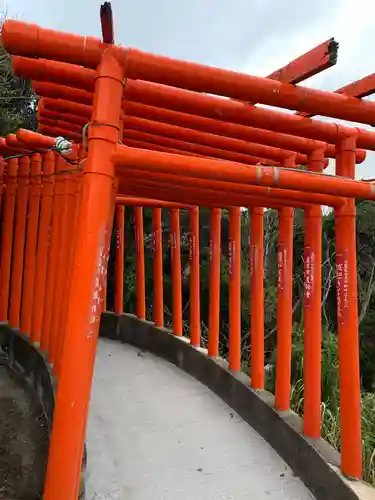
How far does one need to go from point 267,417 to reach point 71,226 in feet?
9.40

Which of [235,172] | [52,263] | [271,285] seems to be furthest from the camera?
[271,285]

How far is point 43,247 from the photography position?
575cm

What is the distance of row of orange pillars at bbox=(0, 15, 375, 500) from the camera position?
2.54 meters

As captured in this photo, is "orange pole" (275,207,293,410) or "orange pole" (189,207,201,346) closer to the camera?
"orange pole" (275,207,293,410)

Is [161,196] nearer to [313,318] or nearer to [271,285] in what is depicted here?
[313,318]

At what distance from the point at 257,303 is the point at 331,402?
284 cm

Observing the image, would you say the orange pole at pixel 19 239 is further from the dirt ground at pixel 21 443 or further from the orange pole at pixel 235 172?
the orange pole at pixel 235 172

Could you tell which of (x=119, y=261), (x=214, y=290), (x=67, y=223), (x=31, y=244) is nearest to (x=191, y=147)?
(x=67, y=223)

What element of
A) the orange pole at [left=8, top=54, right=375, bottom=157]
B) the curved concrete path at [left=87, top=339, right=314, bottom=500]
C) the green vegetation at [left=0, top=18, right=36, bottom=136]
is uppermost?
the green vegetation at [left=0, top=18, right=36, bottom=136]

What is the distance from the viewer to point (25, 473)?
3.58 m

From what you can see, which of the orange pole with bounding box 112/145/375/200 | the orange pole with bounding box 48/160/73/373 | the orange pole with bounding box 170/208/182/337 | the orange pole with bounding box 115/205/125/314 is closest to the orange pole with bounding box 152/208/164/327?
the orange pole with bounding box 170/208/182/337

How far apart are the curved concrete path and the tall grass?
1.33 m

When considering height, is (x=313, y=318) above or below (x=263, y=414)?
above

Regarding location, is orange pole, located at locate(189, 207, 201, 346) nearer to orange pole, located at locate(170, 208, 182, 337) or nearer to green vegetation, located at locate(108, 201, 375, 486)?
orange pole, located at locate(170, 208, 182, 337)
